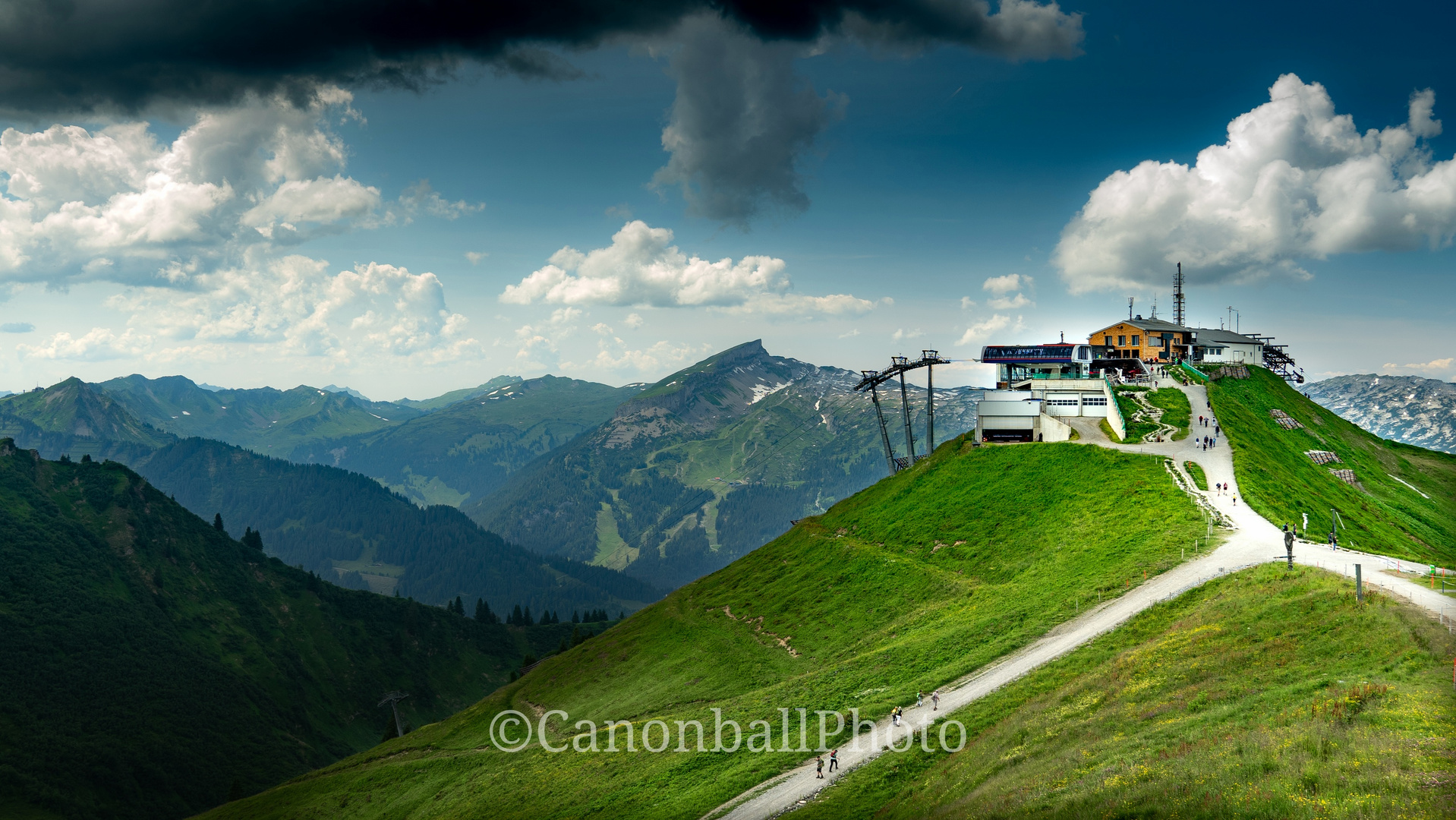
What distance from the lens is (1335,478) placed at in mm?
104312

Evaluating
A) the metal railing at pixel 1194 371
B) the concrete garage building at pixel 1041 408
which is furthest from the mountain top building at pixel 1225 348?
the concrete garage building at pixel 1041 408

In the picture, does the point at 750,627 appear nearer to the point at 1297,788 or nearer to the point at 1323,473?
the point at 1297,788

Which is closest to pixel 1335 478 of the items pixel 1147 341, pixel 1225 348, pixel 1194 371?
pixel 1194 371

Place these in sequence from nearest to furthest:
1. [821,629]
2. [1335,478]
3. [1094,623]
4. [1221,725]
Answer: [1221,725] < [1094,623] < [821,629] < [1335,478]

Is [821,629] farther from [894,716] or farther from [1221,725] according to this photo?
[1221,725]

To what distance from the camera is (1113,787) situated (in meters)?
31.5

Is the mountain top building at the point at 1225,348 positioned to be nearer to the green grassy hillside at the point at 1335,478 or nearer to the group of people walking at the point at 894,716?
the green grassy hillside at the point at 1335,478

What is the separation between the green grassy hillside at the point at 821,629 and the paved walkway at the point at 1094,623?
1.63 meters

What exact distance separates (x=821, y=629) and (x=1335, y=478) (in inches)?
3033

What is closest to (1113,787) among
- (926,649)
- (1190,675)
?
(1190,675)

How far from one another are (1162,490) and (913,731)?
45537 mm

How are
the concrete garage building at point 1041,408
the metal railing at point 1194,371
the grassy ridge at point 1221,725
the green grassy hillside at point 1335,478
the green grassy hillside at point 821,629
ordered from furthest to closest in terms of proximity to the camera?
1. the metal railing at point 1194,371
2. the concrete garage building at point 1041,408
3. the green grassy hillside at point 1335,478
4. the green grassy hillside at point 821,629
5. the grassy ridge at point 1221,725

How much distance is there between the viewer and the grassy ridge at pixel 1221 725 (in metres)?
27.7

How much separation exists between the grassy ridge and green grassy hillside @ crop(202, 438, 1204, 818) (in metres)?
9.18
